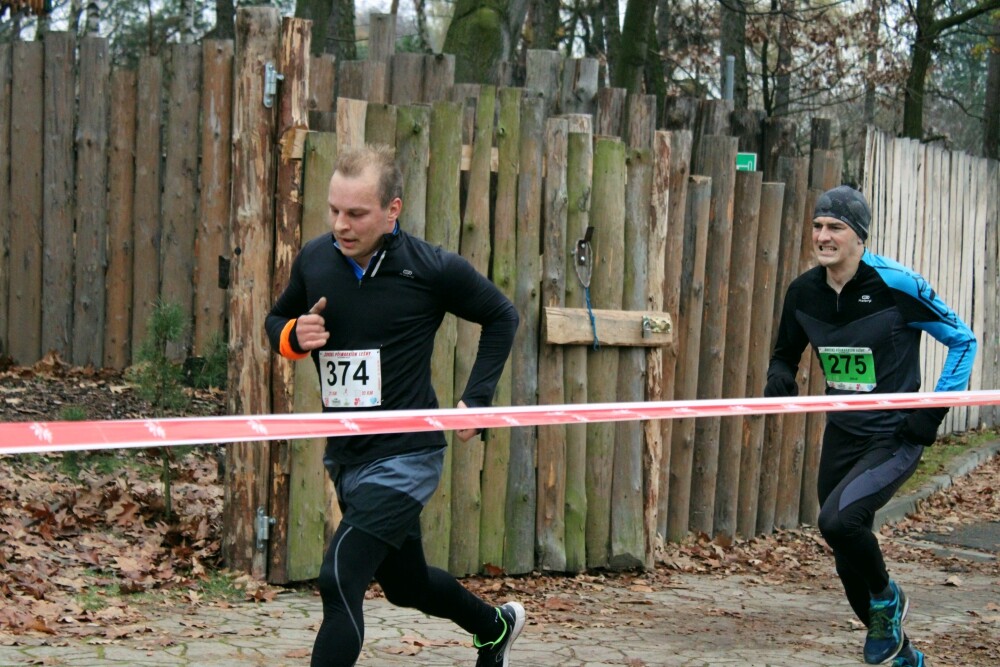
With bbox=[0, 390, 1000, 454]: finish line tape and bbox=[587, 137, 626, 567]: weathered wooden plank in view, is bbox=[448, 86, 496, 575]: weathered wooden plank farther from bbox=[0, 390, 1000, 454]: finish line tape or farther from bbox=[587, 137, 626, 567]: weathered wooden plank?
bbox=[0, 390, 1000, 454]: finish line tape

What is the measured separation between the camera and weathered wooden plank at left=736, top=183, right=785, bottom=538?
8797mm

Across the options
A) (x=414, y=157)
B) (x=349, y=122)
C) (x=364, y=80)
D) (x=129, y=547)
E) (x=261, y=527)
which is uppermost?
(x=364, y=80)

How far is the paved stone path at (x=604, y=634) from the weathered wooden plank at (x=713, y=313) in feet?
3.50

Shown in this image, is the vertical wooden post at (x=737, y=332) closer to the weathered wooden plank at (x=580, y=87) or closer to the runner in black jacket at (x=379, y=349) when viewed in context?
the weathered wooden plank at (x=580, y=87)

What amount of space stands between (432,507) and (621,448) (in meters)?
1.31

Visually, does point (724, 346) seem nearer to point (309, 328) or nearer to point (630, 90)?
point (309, 328)

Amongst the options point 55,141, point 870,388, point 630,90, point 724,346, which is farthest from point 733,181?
point 630,90

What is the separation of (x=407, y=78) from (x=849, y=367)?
5010 mm

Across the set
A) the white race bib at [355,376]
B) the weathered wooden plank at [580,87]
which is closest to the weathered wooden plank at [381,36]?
the weathered wooden plank at [580,87]

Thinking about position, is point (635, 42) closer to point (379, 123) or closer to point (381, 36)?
point (381, 36)

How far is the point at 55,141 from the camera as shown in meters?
9.98

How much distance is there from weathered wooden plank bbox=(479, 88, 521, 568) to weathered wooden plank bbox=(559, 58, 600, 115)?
2.39 meters

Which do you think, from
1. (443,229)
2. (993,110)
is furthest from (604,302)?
(993,110)

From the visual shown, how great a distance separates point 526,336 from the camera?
23.9 feet
